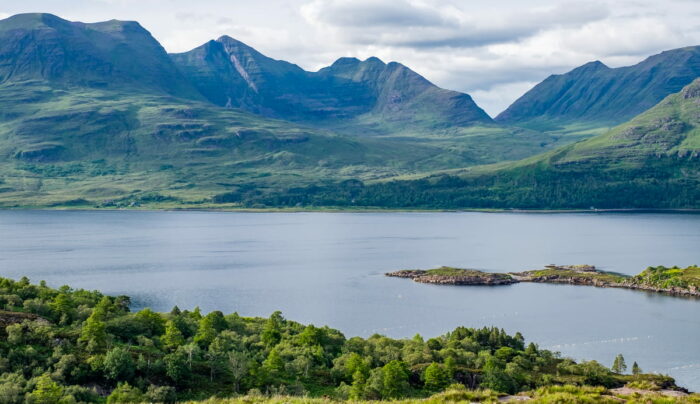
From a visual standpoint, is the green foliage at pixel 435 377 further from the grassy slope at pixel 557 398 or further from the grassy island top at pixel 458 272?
the grassy island top at pixel 458 272

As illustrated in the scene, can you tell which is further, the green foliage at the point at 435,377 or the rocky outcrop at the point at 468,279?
the rocky outcrop at the point at 468,279

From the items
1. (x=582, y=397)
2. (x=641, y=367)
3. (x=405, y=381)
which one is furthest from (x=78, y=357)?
(x=641, y=367)

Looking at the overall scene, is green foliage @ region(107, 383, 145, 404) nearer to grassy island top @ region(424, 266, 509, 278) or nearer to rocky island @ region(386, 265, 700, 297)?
rocky island @ region(386, 265, 700, 297)

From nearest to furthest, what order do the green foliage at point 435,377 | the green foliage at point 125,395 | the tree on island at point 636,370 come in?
the green foliage at point 125,395 < the green foliage at point 435,377 < the tree on island at point 636,370

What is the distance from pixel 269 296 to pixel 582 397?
11854 centimetres

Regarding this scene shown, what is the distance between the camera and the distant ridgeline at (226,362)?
59.5 meters

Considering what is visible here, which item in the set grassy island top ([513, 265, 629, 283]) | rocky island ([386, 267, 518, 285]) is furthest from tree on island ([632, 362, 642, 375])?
grassy island top ([513, 265, 629, 283])

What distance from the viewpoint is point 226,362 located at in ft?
235

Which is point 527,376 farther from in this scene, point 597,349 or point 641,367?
point 597,349

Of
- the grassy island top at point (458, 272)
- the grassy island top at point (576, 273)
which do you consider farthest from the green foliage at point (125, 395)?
the grassy island top at point (576, 273)

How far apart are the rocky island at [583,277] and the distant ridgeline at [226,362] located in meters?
76.7

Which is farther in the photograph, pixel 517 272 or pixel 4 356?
pixel 517 272

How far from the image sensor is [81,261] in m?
200

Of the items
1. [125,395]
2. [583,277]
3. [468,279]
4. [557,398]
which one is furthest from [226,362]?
[583,277]
